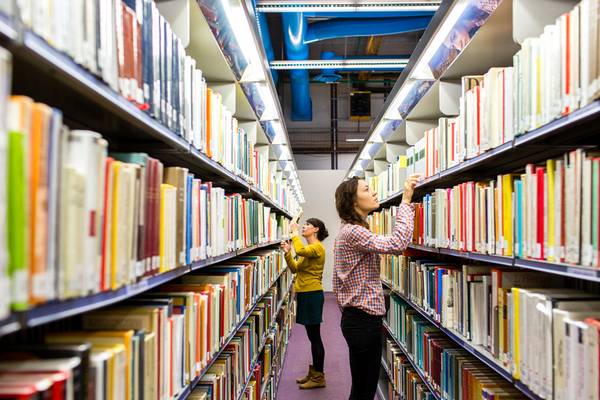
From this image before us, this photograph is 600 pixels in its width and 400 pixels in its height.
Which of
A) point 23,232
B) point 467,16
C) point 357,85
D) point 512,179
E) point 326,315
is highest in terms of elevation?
point 357,85

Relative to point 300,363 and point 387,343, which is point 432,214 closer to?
point 387,343

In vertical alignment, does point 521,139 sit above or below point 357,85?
below

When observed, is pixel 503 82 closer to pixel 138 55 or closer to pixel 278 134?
pixel 138 55

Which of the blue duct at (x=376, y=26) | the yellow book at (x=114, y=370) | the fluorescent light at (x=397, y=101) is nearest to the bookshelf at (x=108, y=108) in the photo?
the yellow book at (x=114, y=370)

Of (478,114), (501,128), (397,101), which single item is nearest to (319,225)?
(397,101)

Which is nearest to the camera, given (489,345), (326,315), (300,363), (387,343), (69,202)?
(69,202)

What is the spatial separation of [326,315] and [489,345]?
716 centimetres

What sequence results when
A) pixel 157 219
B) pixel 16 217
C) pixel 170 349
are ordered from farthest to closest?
pixel 170 349 < pixel 157 219 < pixel 16 217

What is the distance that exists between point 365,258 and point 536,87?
5.06ft

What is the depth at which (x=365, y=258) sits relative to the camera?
295 cm

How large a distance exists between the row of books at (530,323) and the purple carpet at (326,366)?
240cm

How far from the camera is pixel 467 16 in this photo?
2326 mm

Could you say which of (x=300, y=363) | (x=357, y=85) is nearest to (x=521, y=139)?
(x=300, y=363)

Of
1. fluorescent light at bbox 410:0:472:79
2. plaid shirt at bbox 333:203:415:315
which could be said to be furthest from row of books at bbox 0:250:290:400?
fluorescent light at bbox 410:0:472:79
